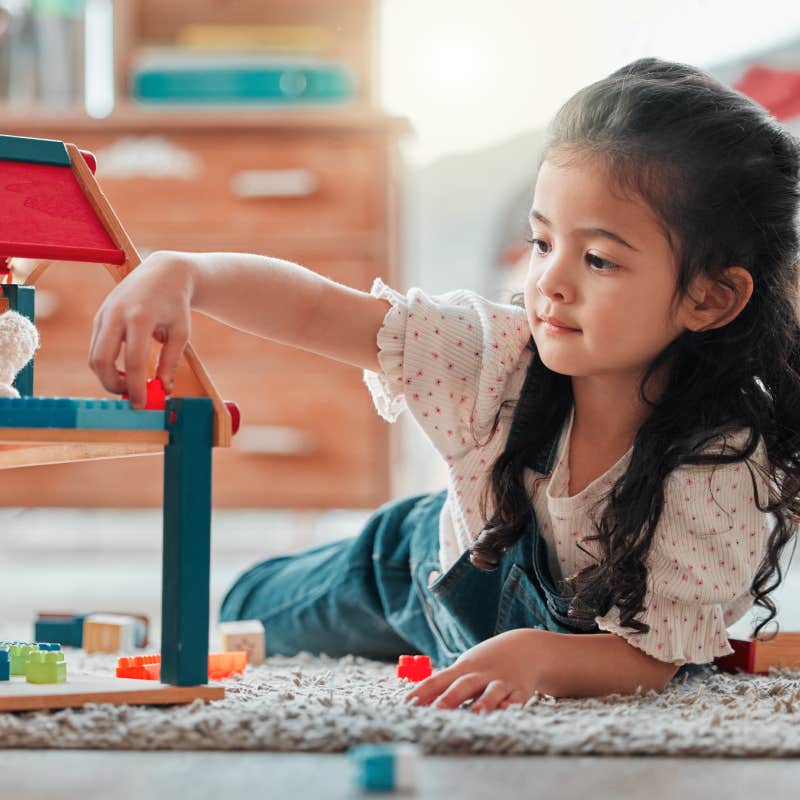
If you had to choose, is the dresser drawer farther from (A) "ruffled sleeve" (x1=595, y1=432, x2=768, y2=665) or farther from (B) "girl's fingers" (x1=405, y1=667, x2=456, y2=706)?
(B) "girl's fingers" (x1=405, y1=667, x2=456, y2=706)

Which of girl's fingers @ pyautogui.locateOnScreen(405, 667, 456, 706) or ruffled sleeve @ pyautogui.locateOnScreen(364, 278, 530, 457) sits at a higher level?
ruffled sleeve @ pyautogui.locateOnScreen(364, 278, 530, 457)

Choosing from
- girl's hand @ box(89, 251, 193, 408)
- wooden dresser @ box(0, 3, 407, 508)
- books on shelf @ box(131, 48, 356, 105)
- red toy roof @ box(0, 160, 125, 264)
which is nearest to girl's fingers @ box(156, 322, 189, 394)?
girl's hand @ box(89, 251, 193, 408)

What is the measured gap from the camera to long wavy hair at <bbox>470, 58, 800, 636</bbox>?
2.92 feet

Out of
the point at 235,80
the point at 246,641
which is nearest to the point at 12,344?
the point at 246,641

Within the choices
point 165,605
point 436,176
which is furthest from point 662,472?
point 436,176

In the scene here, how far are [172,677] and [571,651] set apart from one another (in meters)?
0.28

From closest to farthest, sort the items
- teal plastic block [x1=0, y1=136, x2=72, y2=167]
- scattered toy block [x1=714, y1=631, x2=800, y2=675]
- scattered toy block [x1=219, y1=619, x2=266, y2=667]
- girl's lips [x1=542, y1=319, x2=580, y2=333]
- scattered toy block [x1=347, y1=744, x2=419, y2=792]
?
scattered toy block [x1=347, y1=744, x2=419, y2=792] → teal plastic block [x1=0, y1=136, x2=72, y2=167] → girl's lips [x1=542, y1=319, x2=580, y2=333] → scattered toy block [x1=714, y1=631, x2=800, y2=675] → scattered toy block [x1=219, y1=619, x2=266, y2=667]

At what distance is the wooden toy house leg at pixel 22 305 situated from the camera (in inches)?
37.0

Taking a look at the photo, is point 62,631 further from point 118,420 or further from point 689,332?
point 689,332

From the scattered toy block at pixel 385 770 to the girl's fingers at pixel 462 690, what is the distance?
0.60ft

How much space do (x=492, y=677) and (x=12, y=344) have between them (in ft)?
1.25

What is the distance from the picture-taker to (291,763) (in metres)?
0.62

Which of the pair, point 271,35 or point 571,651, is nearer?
point 571,651

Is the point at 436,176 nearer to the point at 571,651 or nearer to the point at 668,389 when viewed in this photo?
the point at 668,389
